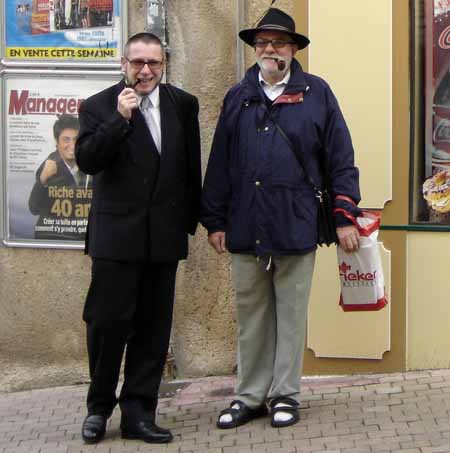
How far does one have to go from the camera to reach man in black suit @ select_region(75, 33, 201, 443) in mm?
5113

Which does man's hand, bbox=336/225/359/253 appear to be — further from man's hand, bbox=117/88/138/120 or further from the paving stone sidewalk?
man's hand, bbox=117/88/138/120

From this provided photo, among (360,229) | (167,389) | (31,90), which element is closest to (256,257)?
(360,229)

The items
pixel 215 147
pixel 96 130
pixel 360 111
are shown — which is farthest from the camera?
pixel 360 111

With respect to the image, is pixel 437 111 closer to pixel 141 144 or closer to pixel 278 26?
pixel 278 26

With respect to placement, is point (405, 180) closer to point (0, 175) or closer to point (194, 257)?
point (194, 257)

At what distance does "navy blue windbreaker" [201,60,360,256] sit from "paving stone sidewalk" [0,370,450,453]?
0.91 metres

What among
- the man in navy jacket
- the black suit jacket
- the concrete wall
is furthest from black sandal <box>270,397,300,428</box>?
the concrete wall

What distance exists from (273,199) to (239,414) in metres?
1.11

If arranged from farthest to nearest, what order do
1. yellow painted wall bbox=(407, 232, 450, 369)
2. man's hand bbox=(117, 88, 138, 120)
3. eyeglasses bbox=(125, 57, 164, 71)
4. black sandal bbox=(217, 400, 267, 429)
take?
1. yellow painted wall bbox=(407, 232, 450, 369)
2. black sandal bbox=(217, 400, 267, 429)
3. eyeglasses bbox=(125, 57, 164, 71)
4. man's hand bbox=(117, 88, 138, 120)

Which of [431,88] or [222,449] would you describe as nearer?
[222,449]

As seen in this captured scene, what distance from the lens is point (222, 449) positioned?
17.1 feet

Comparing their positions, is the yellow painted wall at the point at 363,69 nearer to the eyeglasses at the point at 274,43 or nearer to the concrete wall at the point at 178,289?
the concrete wall at the point at 178,289

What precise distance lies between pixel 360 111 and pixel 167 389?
1.94 m

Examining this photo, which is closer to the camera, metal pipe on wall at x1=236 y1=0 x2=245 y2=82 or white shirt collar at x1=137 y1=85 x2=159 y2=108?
white shirt collar at x1=137 y1=85 x2=159 y2=108
